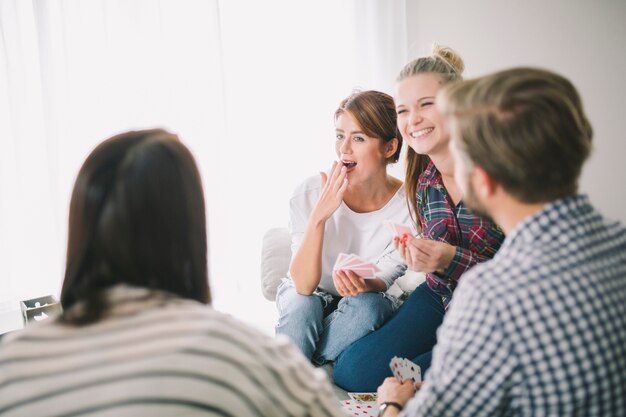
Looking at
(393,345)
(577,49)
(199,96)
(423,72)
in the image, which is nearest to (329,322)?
(393,345)

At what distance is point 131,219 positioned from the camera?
0.83m

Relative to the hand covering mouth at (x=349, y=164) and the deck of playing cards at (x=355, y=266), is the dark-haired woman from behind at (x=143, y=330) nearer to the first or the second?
the deck of playing cards at (x=355, y=266)

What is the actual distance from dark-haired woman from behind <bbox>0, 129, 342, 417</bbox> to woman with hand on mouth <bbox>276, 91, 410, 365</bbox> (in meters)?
1.01

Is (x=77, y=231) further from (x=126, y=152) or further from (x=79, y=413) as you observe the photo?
(x=79, y=413)

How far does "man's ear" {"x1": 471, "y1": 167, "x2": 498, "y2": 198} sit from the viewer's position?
3.12 ft

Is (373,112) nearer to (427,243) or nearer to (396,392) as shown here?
(427,243)

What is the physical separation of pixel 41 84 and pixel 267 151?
1523 millimetres

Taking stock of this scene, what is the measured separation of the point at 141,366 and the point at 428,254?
1180 millimetres

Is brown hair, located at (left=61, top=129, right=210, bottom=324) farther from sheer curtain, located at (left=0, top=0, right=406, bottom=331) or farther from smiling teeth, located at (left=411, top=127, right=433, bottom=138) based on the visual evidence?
sheer curtain, located at (left=0, top=0, right=406, bottom=331)

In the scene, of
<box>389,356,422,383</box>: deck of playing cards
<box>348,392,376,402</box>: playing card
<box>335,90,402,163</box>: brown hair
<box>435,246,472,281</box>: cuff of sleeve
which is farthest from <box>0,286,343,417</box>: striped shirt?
<box>335,90,402,163</box>: brown hair

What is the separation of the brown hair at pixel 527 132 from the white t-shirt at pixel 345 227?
1275 mm

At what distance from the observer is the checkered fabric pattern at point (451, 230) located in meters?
1.74

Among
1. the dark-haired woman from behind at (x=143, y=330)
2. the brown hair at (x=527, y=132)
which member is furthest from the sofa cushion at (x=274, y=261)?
the brown hair at (x=527, y=132)

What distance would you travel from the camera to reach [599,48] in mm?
3439
